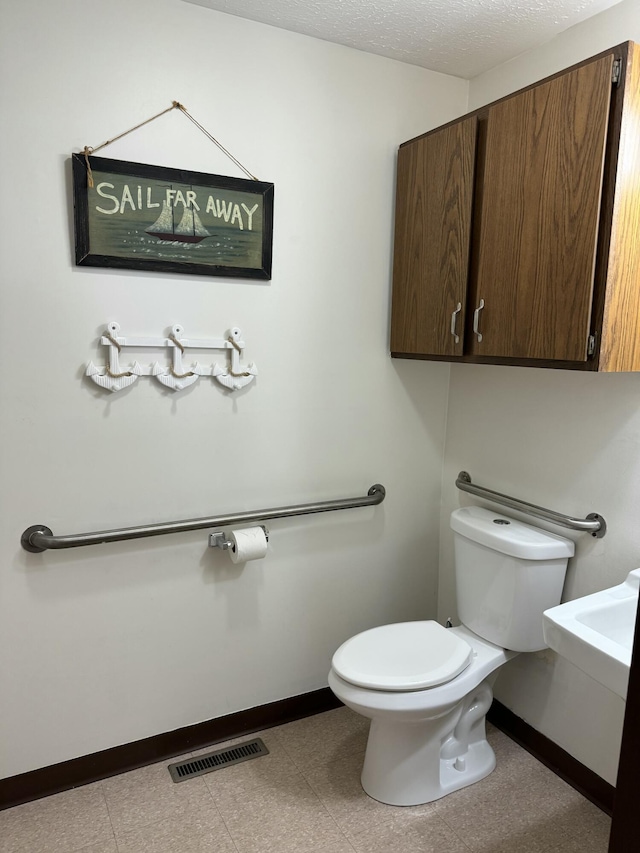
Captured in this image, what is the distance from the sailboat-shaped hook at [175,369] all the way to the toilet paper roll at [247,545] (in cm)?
50

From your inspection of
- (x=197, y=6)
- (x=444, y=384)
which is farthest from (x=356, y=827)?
(x=197, y=6)

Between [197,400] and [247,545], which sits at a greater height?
[197,400]

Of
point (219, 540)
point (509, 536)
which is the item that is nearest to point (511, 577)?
point (509, 536)

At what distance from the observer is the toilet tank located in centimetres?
182

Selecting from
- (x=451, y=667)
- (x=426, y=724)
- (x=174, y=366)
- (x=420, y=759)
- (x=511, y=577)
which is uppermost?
(x=174, y=366)

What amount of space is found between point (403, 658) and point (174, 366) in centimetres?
110

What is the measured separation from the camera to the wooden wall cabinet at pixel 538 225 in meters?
1.41

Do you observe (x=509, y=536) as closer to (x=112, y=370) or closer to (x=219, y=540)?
(x=219, y=540)

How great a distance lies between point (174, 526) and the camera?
1826 mm

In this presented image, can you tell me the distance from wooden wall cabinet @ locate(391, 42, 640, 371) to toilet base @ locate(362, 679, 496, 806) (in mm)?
1117

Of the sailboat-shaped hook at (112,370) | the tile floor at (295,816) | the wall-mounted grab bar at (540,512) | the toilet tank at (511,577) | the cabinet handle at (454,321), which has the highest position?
the cabinet handle at (454,321)

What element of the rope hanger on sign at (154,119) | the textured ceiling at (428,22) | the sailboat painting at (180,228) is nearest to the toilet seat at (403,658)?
the sailboat painting at (180,228)

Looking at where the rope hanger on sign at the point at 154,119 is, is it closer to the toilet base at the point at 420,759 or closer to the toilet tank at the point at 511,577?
the toilet tank at the point at 511,577

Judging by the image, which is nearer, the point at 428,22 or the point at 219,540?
the point at 428,22
